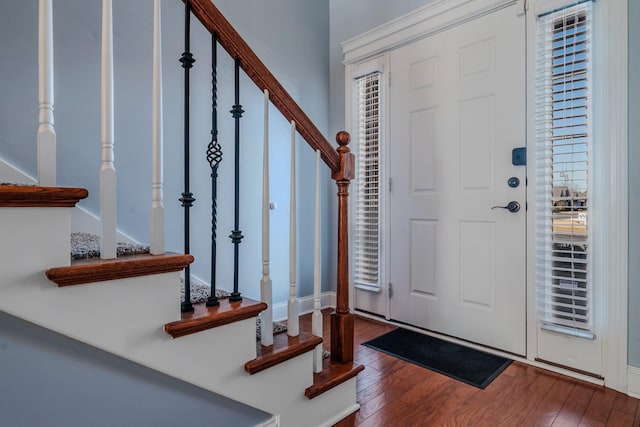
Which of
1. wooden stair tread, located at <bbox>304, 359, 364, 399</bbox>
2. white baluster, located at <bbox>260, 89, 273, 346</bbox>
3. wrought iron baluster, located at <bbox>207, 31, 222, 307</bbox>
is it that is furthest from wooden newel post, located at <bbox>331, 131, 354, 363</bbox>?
wrought iron baluster, located at <bbox>207, 31, 222, 307</bbox>

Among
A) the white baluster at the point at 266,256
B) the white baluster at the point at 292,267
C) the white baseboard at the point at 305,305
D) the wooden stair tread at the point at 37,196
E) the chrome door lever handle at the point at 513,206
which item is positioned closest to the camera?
the wooden stair tread at the point at 37,196

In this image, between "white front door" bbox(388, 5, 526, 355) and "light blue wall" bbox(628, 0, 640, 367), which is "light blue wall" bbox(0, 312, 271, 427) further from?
"light blue wall" bbox(628, 0, 640, 367)

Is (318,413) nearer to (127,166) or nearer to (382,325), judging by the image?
(382,325)

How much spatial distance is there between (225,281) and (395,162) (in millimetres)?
1463

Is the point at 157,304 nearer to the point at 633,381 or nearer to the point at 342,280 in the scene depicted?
the point at 342,280

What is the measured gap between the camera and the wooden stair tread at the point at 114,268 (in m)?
0.75

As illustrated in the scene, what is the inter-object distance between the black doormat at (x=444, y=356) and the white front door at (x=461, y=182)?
11 centimetres

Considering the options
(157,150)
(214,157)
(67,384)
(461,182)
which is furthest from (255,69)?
(461,182)

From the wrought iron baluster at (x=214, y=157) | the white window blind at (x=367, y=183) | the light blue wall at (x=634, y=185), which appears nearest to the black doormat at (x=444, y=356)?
the white window blind at (x=367, y=183)

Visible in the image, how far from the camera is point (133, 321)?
867 mm

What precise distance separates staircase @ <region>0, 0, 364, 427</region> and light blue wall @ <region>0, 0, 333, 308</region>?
1.23 feet

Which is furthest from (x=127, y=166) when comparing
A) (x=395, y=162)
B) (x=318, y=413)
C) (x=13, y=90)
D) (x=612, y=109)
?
(x=612, y=109)

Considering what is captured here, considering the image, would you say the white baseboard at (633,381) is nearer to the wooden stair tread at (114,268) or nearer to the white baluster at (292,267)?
the white baluster at (292,267)

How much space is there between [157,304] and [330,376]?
0.81 m
